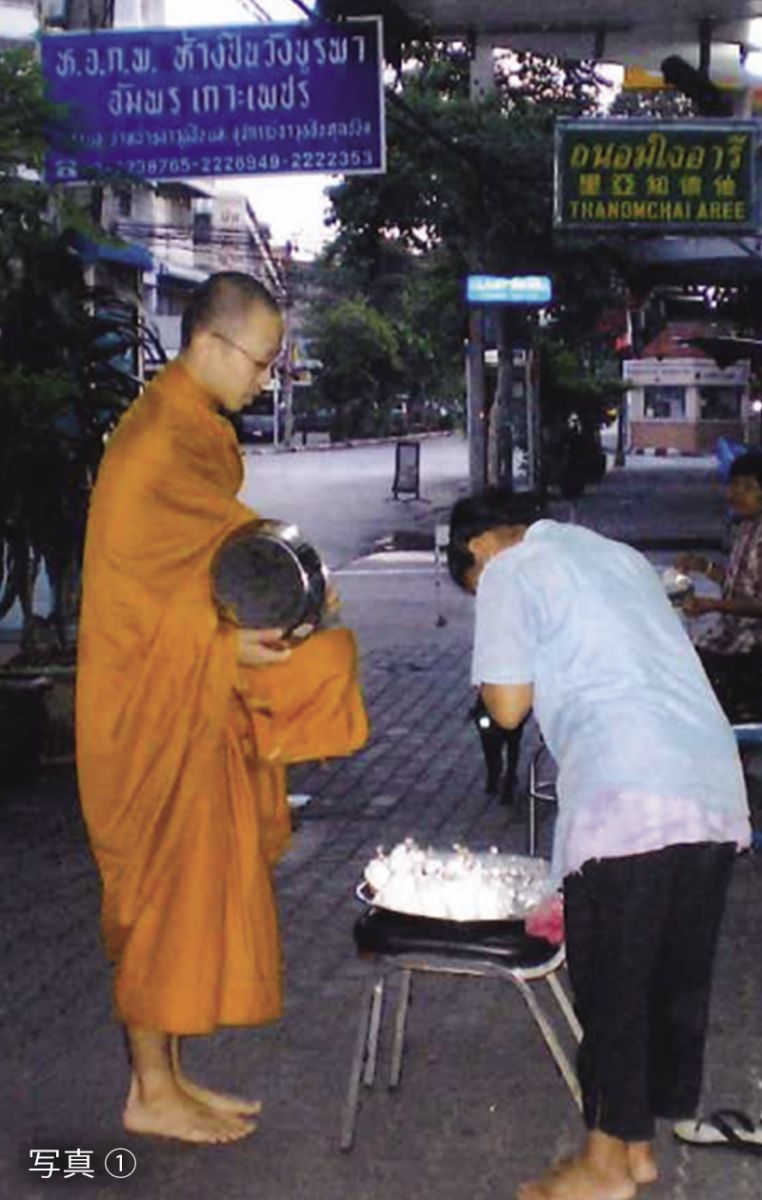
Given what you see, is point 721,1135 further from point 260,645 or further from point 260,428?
point 260,428

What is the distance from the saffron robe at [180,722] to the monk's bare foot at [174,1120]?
309 millimetres

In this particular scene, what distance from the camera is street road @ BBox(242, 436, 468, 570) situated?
2509cm

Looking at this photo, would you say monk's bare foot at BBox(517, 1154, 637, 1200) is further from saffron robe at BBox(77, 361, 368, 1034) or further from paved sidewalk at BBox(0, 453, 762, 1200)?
saffron robe at BBox(77, 361, 368, 1034)

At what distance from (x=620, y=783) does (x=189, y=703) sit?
99 centimetres

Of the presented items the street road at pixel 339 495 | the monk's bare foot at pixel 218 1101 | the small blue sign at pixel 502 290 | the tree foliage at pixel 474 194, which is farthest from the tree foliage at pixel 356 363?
the monk's bare foot at pixel 218 1101

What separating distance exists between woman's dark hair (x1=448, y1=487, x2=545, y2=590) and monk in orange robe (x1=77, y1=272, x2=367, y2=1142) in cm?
33

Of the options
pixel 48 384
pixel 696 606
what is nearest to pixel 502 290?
pixel 48 384

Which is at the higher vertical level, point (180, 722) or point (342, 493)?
point (180, 722)

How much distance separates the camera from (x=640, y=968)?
12.5 ft

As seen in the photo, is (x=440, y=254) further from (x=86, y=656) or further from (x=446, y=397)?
(x=446, y=397)

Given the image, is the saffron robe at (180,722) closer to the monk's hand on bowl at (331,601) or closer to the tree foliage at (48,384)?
Result: the monk's hand on bowl at (331,601)

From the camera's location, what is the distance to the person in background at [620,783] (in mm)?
3699

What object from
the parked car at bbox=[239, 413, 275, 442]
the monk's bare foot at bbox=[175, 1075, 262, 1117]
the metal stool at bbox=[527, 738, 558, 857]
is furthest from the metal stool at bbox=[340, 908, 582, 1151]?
the parked car at bbox=[239, 413, 275, 442]

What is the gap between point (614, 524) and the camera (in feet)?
85.5
